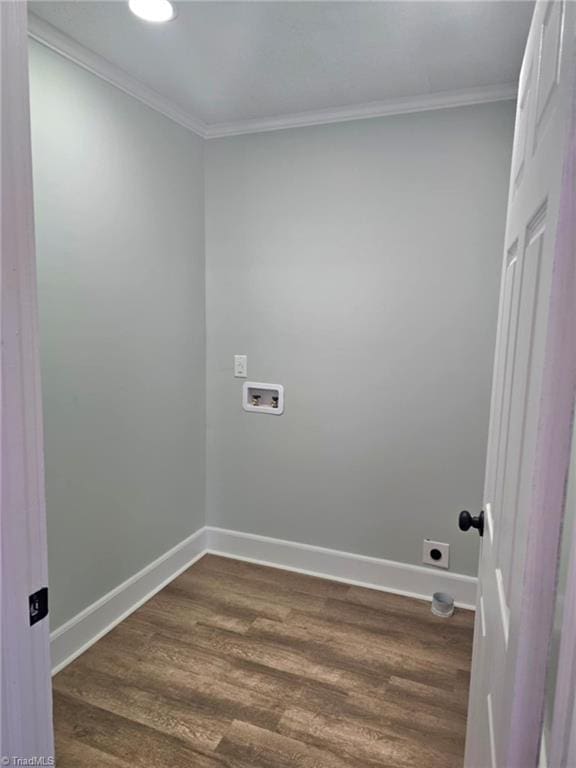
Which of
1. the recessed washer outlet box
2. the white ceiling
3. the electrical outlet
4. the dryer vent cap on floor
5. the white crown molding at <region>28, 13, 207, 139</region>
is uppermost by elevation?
the white ceiling

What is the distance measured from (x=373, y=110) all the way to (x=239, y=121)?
704 mm

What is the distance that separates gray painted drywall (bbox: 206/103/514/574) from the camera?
7.54 ft

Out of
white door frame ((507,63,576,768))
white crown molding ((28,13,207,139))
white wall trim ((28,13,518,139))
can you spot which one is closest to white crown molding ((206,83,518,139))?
white wall trim ((28,13,518,139))

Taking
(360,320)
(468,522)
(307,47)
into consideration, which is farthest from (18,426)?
(360,320)

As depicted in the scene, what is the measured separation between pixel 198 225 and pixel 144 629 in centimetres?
207

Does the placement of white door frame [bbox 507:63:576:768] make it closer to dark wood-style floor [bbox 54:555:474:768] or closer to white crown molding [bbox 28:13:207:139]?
dark wood-style floor [bbox 54:555:474:768]

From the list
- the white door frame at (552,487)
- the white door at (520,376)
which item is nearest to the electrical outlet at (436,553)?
the white door at (520,376)

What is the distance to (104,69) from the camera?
6.49ft

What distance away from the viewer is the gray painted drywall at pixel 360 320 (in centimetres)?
230

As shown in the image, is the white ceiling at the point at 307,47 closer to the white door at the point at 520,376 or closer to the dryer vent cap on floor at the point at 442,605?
the white door at the point at 520,376

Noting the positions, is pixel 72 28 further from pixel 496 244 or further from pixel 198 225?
pixel 496 244

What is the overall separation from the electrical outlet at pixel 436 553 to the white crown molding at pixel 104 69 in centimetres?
249

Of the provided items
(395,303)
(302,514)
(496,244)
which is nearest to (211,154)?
(395,303)

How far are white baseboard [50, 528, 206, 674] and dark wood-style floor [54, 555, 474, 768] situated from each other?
50 millimetres
